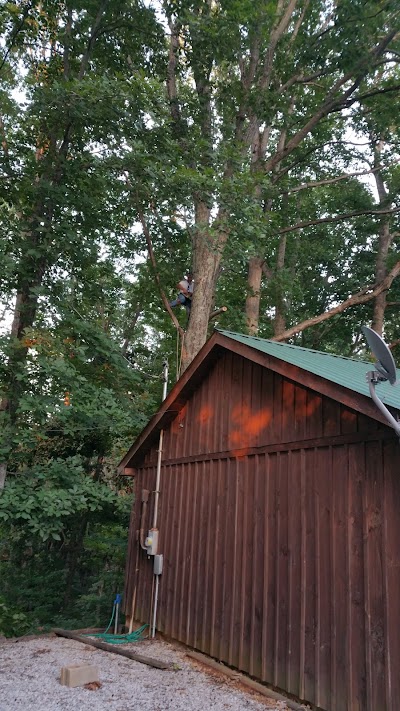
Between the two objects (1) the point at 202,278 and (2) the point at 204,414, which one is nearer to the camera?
(2) the point at 204,414

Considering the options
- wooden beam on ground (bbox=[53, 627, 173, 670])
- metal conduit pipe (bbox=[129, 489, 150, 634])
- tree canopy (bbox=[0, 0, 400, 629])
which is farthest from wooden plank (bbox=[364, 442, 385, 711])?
tree canopy (bbox=[0, 0, 400, 629])

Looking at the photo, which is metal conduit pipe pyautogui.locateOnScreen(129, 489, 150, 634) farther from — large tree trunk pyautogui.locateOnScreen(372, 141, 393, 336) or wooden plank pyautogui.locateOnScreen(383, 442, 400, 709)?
large tree trunk pyautogui.locateOnScreen(372, 141, 393, 336)

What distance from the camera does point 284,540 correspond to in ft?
20.6

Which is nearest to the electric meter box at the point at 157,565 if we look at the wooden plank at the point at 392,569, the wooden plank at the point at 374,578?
the wooden plank at the point at 374,578

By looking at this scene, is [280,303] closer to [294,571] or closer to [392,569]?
[294,571]

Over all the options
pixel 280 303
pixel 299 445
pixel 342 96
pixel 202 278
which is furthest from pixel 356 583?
pixel 280 303

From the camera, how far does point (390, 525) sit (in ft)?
16.5

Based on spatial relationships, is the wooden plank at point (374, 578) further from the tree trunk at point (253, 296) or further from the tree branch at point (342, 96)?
the tree branch at point (342, 96)

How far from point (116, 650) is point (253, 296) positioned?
10.6 m

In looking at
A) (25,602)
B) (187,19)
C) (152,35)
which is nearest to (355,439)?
(187,19)

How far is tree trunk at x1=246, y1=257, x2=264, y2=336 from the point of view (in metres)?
15.5

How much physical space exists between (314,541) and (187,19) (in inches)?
426

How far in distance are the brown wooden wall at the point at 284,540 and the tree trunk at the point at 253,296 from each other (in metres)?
6.95

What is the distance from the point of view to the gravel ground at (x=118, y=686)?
546 cm
